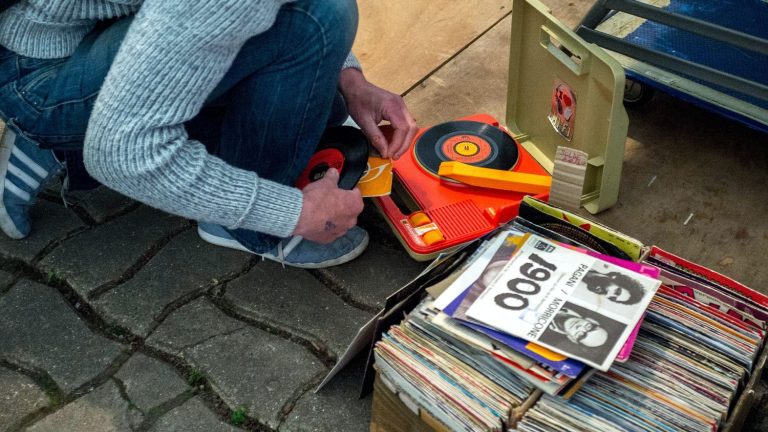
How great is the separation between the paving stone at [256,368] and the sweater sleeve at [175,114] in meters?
0.34

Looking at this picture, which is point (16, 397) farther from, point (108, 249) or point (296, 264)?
point (296, 264)

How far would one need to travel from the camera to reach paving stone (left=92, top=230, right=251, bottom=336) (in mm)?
1893

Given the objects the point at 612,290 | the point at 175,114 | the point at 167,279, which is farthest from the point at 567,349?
the point at 167,279

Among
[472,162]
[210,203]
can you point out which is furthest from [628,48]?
[210,203]

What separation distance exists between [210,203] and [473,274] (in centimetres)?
51

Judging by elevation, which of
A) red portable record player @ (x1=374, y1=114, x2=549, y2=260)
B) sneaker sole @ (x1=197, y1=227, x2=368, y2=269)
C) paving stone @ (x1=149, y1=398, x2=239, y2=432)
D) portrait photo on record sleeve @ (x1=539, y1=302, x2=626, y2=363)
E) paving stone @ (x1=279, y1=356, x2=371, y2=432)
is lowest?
paving stone @ (x1=279, y1=356, x2=371, y2=432)

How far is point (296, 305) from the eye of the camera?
1.90m

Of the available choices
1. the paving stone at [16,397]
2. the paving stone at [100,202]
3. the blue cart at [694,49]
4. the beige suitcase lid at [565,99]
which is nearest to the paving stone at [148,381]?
the paving stone at [16,397]

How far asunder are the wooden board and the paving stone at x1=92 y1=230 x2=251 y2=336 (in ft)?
2.72

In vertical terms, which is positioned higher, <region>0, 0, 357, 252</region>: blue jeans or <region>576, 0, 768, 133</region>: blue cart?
<region>0, 0, 357, 252</region>: blue jeans

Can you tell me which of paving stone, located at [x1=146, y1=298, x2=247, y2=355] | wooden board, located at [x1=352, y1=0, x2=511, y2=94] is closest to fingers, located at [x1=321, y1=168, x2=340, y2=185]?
paving stone, located at [x1=146, y1=298, x2=247, y2=355]

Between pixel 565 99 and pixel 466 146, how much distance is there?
272 mm

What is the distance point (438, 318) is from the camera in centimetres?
143

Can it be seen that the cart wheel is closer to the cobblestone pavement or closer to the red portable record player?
the red portable record player
